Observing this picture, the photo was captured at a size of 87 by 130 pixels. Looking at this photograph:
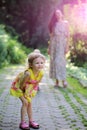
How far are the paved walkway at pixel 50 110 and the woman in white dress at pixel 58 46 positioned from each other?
895 millimetres

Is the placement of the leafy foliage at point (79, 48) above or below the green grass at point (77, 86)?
above

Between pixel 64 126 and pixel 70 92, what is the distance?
4.55 m

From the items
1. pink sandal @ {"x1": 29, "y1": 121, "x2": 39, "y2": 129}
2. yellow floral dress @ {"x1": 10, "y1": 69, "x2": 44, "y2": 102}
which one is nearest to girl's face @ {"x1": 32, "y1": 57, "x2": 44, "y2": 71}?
yellow floral dress @ {"x1": 10, "y1": 69, "x2": 44, "y2": 102}

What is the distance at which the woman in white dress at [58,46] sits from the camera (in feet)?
39.6

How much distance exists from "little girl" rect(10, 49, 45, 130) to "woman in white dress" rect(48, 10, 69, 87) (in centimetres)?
569

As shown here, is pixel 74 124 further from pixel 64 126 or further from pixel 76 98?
pixel 76 98

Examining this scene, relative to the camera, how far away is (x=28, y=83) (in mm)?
6383

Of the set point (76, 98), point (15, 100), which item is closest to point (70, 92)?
point (76, 98)

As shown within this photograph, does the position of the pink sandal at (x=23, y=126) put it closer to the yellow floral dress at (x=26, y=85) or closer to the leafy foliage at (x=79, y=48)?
the yellow floral dress at (x=26, y=85)

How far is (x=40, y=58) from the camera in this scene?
247 inches

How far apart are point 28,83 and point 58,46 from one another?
5.95 m

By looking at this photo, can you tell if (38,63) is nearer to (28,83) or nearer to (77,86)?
(28,83)

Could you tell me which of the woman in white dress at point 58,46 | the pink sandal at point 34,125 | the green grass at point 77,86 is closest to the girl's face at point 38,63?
the pink sandal at point 34,125

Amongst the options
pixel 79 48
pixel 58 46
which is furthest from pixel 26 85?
pixel 79 48
